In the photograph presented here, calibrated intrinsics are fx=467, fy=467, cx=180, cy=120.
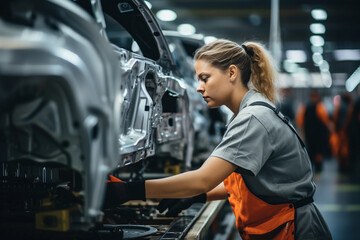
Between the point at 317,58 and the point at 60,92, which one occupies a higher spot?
the point at 317,58

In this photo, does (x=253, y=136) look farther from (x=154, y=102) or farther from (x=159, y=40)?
(x=159, y=40)

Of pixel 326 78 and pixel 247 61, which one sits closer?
pixel 247 61

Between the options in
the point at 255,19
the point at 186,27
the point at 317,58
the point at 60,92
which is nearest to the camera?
the point at 60,92

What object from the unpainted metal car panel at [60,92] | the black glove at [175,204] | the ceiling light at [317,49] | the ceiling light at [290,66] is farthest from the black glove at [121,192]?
the ceiling light at [290,66]

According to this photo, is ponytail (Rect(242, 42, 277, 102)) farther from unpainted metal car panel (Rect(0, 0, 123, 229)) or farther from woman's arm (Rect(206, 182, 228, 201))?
unpainted metal car panel (Rect(0, 0, 123, 229))

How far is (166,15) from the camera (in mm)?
14523

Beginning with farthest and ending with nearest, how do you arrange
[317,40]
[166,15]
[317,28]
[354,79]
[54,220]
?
[354,79] < [317,40] < [317,28] < [166,15] < [54,220]

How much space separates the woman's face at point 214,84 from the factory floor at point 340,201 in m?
3.52

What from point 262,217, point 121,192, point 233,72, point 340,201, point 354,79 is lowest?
point 340,201

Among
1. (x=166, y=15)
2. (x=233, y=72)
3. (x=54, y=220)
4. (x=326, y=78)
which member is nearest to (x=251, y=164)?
(x=233, y=72)

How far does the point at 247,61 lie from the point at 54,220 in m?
1.24

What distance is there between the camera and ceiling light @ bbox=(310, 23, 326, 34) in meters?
16.8

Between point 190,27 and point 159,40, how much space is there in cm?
1383

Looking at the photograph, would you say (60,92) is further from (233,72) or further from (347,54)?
(347,54)
